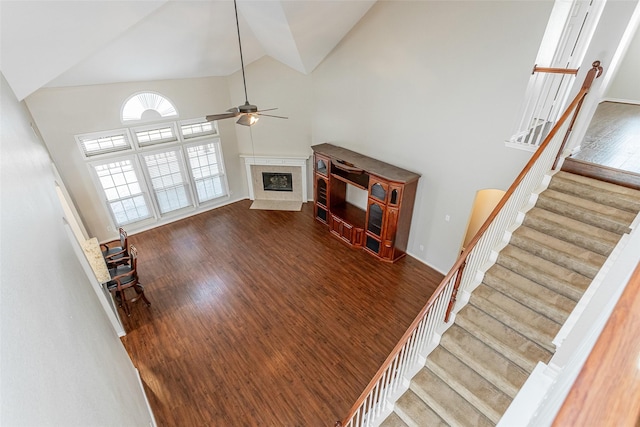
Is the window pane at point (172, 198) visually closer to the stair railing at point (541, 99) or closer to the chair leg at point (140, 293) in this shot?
the chair leg at point (140, 293)

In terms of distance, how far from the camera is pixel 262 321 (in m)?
5.52

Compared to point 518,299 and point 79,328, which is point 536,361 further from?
point 79,328

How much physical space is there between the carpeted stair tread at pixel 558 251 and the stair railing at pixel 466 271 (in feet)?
0.65

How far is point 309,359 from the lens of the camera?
4844 millimetres

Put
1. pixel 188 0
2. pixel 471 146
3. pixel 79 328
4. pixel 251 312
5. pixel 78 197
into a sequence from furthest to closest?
pixel 78 197
pixel 251 312
pixel 471 146
pixel 188 0
pixel 79 328

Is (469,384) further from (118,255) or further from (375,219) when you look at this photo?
(118,255)

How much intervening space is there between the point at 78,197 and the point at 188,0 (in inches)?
204

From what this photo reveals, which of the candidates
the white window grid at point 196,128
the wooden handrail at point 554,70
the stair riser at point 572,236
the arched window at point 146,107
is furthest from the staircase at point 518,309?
the arched window at point 146,107

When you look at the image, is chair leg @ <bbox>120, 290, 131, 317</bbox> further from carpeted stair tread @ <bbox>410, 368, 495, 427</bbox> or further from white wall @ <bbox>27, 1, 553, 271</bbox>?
carpeted stair tread @ <bbox>410, 368, 495, 427</bbox>

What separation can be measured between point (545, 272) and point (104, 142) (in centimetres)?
885

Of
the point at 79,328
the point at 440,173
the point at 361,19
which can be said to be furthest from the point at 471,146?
the point at 79,328

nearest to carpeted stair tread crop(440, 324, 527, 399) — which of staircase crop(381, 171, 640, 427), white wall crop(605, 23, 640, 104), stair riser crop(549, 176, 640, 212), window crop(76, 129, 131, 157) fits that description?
staircase crop(381, 171, 640, 427)

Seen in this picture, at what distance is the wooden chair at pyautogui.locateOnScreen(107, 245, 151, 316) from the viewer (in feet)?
17.8

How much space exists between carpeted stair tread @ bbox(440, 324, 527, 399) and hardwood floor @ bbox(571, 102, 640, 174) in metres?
2.77
